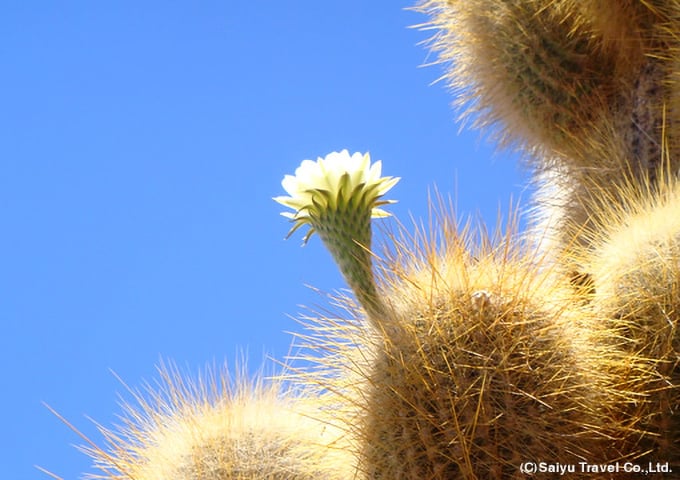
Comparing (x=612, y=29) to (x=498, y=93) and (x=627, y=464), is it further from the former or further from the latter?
(x=627, y=464)

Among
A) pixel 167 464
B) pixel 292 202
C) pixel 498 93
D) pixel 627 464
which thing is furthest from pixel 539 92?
pixel 167 464

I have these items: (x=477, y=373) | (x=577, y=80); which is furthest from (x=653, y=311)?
(x=577, y=80)

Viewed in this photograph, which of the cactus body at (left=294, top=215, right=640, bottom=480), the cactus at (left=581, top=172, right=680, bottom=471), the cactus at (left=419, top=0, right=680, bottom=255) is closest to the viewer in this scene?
the cactus body at (left=294, top=215, right=640, bottom=480)

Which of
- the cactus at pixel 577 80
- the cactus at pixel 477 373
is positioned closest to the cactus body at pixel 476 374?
the cactus at pixel 477 373

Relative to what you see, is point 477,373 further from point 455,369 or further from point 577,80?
point 577,80

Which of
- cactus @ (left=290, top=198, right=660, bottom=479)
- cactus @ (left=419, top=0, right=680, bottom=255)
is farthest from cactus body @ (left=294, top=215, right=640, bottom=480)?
cactus @ (left=419, top=0, right=680, bottom=255)

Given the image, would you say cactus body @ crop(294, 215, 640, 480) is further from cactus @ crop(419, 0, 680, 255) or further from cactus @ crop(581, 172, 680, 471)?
cactus @ crop(419, 0, 680, 255)

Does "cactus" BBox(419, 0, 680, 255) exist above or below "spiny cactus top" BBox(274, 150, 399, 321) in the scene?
above

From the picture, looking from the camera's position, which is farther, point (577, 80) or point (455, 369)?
point (577, 80)

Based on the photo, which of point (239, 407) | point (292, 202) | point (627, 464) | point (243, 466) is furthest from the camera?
point (239, 407)
